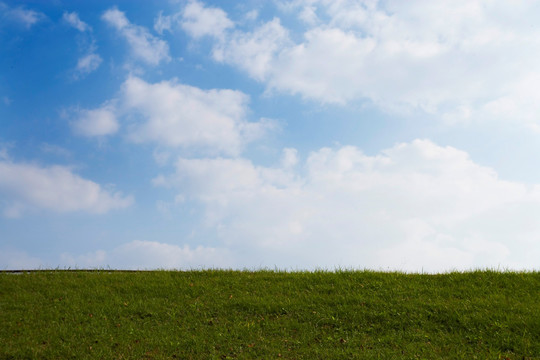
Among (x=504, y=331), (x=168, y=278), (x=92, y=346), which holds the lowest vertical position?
(x=92, y=346)

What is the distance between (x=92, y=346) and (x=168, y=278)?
4.97 m

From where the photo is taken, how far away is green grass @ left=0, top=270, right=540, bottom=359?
11805mm

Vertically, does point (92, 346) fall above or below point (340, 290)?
below

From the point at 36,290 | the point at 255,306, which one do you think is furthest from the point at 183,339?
the point at 36,290

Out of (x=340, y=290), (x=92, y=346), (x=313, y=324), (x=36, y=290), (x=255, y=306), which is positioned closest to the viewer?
(x=92, y=346)

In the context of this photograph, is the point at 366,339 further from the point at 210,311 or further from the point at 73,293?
the point at 73,293

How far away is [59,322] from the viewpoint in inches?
535

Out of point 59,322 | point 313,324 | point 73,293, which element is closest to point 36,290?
point 73,293

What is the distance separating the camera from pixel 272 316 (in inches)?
535

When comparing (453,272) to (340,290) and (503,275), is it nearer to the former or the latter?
(503,275)

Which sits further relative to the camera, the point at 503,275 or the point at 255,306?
the point at 503,275

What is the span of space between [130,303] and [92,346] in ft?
8.68

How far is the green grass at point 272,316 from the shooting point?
11.8m

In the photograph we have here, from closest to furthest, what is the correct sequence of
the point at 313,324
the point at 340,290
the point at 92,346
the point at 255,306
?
the point at 92,346 → the point at 313,324 → the point at 255,306 → the point at 340,290
